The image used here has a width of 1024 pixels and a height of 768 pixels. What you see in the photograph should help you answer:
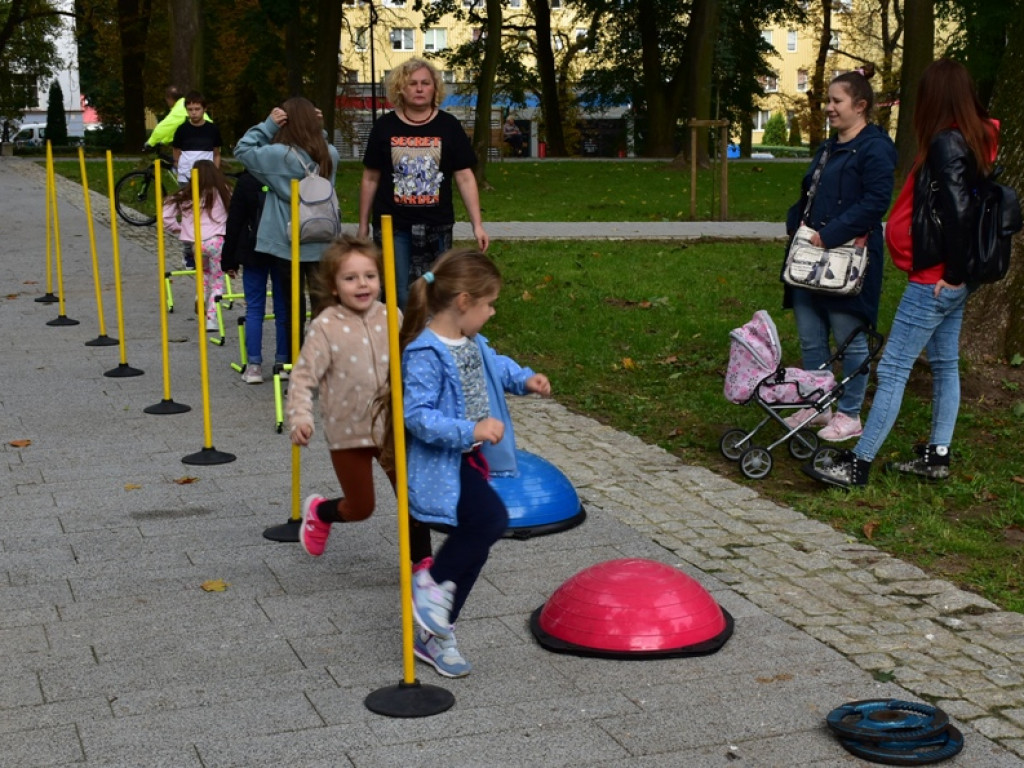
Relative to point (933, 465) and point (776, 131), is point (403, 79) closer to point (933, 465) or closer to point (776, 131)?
point (933, 465)

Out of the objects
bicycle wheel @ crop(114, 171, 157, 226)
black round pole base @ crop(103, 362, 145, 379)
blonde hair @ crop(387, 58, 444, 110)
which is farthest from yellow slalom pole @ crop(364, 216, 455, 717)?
bicycle wheel @ crop(114, 171, 157, 226)

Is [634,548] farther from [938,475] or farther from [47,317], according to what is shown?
[47,317]

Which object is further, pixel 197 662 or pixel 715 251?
pixel 715 251

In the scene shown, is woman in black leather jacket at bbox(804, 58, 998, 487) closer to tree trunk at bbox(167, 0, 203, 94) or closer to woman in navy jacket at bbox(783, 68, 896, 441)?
woman in navy jacket at bbox(783, 68, 896, 441)

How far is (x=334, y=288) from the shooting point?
5.76 metres

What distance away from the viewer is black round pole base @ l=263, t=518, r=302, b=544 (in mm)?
6480

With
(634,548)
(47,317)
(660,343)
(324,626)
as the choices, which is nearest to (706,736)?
(324,626)

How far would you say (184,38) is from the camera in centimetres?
2197

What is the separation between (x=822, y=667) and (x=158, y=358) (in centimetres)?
769

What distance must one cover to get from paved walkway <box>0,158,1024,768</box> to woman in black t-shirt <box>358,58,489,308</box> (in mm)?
1449

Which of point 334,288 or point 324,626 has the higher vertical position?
point 334,288

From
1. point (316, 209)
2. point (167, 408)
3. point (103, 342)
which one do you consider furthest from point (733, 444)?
point (103, 342)

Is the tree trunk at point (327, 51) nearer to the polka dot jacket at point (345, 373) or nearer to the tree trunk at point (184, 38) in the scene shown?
the tree trunk at point (184, 38)

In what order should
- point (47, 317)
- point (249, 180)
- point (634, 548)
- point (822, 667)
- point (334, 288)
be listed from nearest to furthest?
point (822, 667) < point (334, 288) < point (634, 548) < point (249, 180) < point (47, 317)
